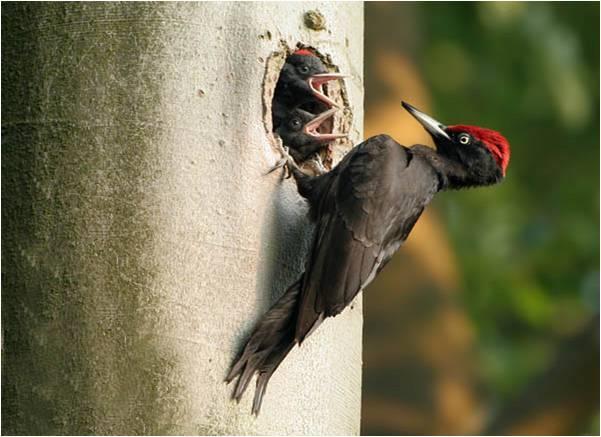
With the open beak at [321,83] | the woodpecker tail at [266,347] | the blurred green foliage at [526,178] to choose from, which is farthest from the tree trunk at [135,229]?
the blurred green foliage at [526,178]

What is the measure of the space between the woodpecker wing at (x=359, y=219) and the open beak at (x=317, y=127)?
15 cm

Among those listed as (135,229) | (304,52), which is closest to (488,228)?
(304,52)

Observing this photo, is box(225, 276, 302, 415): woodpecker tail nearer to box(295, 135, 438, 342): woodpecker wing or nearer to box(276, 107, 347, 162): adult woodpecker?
box(295, 135, 438, 342): woodpecker wing

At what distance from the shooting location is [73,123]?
178 inches

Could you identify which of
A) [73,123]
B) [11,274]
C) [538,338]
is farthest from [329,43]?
[538,338]

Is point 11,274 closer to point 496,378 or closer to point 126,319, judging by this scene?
point 126,319

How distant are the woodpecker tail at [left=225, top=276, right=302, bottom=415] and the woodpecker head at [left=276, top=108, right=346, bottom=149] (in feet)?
3.20

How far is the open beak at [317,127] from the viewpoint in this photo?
541cm

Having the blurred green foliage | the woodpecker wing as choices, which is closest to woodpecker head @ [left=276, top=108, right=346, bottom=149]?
the woodpecker wing

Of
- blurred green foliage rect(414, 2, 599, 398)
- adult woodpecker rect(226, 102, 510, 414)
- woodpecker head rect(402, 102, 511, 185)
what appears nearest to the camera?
adult woodpecker rect(226, 102, 510, 414)

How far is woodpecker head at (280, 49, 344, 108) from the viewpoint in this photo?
5.37m

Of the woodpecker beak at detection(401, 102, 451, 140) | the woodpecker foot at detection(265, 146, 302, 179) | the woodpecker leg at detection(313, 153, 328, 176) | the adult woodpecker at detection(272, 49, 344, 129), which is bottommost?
the woodpecker leg at detection(313, 153, 328, 176)

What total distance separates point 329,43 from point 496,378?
6402mm

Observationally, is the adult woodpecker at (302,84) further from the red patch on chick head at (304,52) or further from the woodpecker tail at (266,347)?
the woodpecker tail at (266,347)
